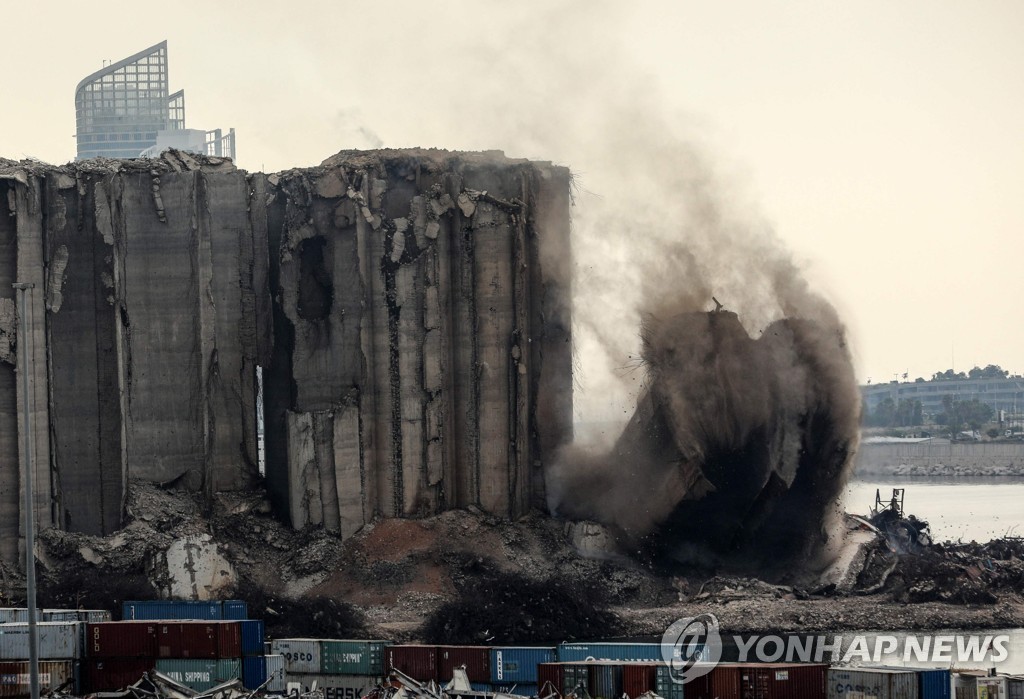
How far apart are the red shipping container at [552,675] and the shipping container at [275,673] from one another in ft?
23.4

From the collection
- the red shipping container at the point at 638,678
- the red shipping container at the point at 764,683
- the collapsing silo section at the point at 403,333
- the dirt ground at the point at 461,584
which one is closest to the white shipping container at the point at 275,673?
the red shipping container at the point at 638,678

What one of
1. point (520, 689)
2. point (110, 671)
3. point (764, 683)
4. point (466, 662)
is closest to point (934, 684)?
point (764, 683)

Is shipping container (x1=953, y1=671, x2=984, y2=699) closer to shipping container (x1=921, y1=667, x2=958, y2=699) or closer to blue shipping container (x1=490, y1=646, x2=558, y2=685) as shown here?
shipping container (x1=921, y1=667, x2=958, y2=699)

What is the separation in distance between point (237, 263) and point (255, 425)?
665 cm

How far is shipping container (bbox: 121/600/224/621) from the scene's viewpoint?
66688 mm

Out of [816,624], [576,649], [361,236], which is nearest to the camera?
[576,649]

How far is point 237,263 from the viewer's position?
267 feet

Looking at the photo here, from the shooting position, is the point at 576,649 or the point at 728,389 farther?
the point at 728,389

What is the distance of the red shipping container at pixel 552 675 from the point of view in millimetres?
54969

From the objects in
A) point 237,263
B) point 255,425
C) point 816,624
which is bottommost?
point 816,624

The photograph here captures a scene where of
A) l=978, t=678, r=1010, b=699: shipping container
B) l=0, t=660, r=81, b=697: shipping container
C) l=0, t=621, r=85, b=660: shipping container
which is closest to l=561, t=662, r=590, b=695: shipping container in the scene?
l=978, t=678, r=1010, b=699: shipping container

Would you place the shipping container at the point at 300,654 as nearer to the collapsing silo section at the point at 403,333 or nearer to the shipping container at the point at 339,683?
the shipping container at the point at 339,683

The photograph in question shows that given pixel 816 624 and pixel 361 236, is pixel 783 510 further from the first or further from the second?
pixel 361 236

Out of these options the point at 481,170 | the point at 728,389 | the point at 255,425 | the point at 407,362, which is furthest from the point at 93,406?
the point at 728,389
